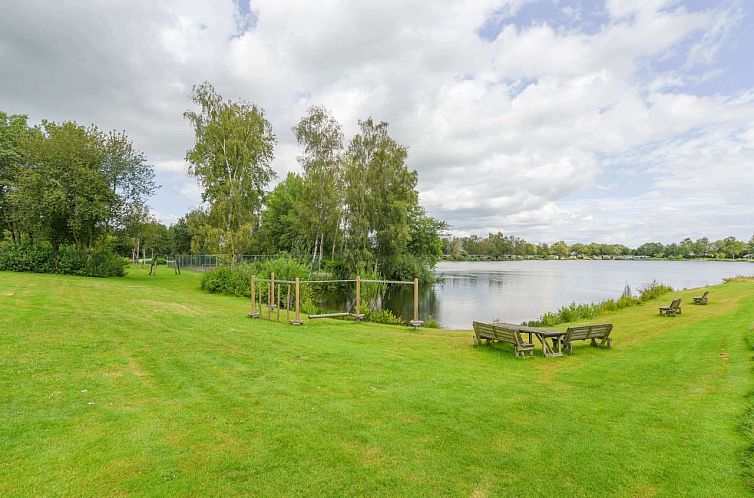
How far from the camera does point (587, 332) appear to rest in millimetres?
11125

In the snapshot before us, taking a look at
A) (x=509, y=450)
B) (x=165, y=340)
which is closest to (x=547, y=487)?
(x=509, y=450)

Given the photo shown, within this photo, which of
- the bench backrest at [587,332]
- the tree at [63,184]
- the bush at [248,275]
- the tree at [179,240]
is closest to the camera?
the bench backrest at [587,332]

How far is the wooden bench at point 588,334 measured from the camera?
35.7ft

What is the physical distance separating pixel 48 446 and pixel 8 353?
15.0ft

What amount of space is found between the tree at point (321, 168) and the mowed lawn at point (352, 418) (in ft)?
72.9

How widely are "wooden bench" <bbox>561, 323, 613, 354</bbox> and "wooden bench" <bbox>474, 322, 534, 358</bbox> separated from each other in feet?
3.57

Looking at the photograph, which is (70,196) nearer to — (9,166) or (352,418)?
(9,166)

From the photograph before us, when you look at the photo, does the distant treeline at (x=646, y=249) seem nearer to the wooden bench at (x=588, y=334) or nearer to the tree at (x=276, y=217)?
the tree at (x=276, y=217)

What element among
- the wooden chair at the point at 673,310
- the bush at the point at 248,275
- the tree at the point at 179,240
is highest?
the tree at the point at 179,240

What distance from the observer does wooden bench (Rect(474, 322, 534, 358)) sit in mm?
10328

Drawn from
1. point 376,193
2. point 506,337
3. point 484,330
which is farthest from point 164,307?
point 376,193

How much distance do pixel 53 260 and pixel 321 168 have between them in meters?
19.9

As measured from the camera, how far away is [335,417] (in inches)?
217

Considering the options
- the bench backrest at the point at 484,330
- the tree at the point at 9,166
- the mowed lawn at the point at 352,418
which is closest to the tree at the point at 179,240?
the tree at the point at 9,166
